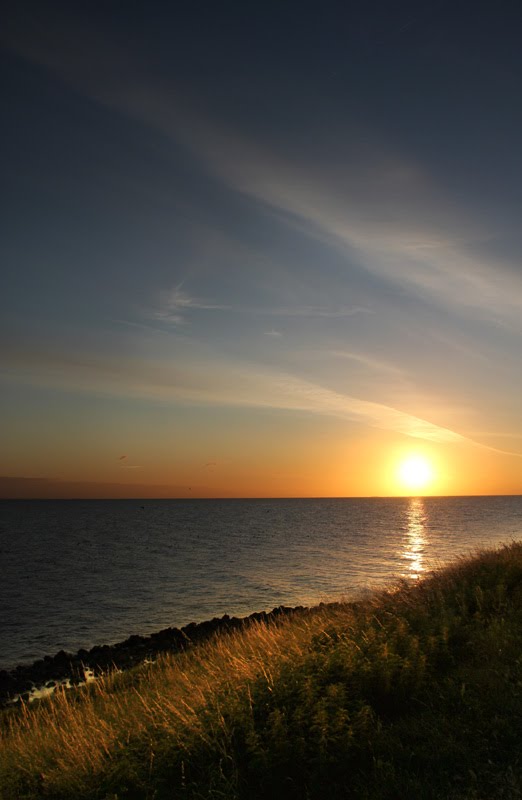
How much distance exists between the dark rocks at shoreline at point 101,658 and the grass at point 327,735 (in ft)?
35.7

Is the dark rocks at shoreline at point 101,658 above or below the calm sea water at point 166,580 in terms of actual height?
above

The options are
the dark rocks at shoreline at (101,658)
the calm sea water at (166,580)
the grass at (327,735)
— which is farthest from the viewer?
the calm sea water at (166,580)

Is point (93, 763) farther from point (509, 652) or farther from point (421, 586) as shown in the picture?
point (421, 586)

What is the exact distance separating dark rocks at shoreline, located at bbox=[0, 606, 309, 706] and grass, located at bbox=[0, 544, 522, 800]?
35.7ft

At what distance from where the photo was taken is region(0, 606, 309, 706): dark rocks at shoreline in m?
21.5

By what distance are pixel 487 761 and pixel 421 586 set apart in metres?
10.4

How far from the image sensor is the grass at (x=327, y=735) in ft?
21.6

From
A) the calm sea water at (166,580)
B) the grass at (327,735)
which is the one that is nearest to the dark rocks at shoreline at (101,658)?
the calm sea water at (166,580)

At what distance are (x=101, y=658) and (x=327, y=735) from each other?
20.2m

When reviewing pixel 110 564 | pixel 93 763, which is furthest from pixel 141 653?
pixel 110 564

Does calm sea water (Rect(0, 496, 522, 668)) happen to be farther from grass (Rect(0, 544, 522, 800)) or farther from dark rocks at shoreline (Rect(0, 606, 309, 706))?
grass (Rect(0, 544, 522, 800))

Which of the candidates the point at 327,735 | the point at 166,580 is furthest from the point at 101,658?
the point at 166,580

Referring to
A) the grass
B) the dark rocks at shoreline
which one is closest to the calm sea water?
→ the dark rocks at shoreline

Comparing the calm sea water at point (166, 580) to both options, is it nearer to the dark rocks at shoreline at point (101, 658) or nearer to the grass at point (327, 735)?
the dark rocks at shoreline at point (101, 658)
